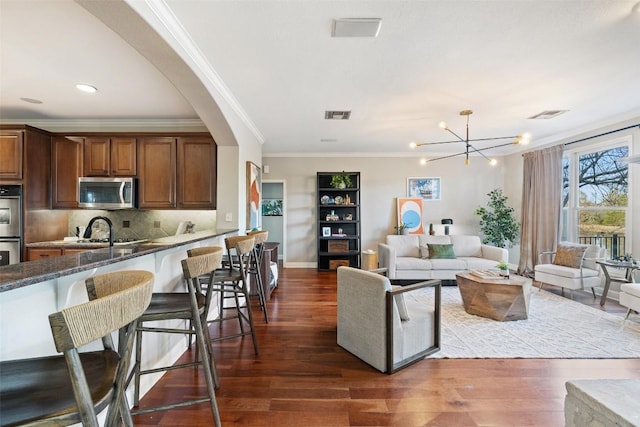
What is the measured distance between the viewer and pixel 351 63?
2.71 metres

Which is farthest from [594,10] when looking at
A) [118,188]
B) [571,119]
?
[118,188]

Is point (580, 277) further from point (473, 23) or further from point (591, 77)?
point (473, 23)

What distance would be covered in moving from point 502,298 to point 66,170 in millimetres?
6032

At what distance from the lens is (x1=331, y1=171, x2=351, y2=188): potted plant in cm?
645

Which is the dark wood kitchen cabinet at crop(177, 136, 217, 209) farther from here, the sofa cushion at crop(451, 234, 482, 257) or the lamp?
the lamp

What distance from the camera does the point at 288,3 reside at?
Result: 1943mm

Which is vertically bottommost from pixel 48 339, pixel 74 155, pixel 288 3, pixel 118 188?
pixel 48 339

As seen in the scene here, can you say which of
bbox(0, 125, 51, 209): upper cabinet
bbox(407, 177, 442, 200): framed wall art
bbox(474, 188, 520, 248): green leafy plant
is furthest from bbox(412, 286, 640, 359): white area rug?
bbox(0, 125, 51, 209): upper cabinet

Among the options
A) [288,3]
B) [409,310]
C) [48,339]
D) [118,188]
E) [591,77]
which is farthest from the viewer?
[118,188]

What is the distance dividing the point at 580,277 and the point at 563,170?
2137mm

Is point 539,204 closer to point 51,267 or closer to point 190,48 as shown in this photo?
point 190,48

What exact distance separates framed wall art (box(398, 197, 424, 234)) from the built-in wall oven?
6.37 metres

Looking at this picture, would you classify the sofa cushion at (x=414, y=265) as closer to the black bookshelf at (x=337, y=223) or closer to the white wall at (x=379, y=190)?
the black bookshelf at (x=337, y=223)

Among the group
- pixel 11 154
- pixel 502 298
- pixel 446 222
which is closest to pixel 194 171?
pixel 11 154
